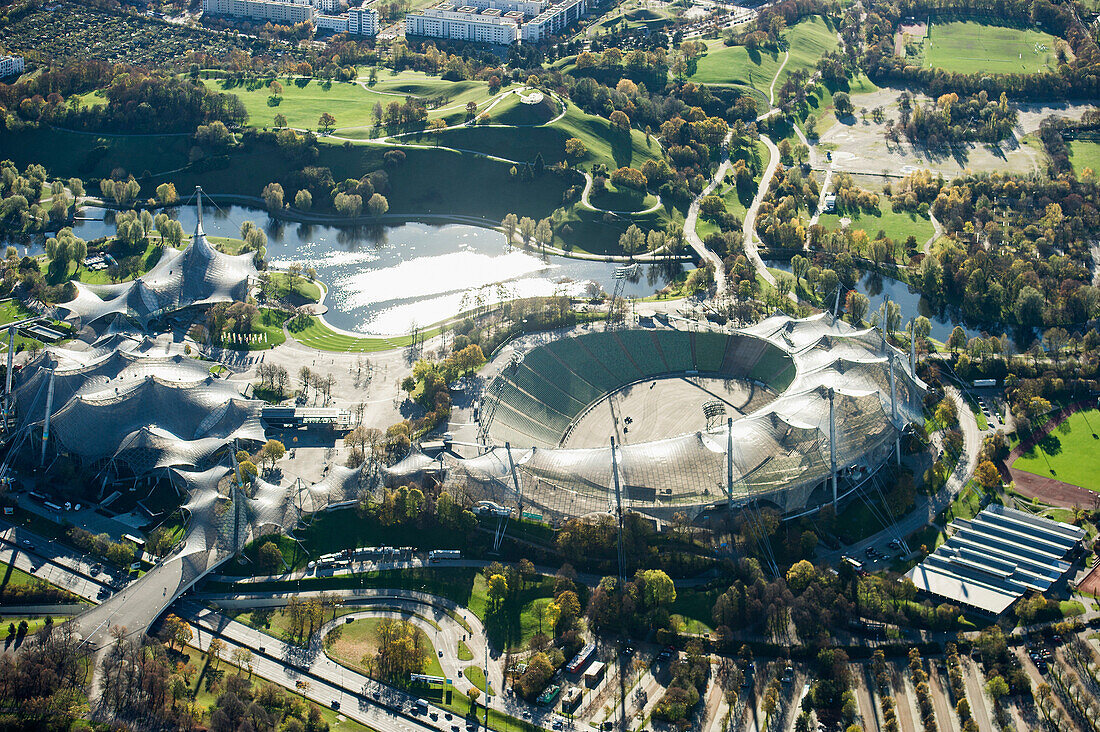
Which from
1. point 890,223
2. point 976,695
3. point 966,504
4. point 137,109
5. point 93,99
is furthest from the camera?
point 93,99

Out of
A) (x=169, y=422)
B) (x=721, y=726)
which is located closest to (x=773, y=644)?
(x=721, y=726)

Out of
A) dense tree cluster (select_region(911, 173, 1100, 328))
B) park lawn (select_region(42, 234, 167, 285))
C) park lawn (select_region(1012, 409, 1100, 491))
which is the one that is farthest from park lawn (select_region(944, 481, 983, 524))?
park lawn (select_region(42, 234, 167, 285))

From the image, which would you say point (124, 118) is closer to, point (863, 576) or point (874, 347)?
point (874, 347)

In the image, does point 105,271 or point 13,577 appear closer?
point 13,577

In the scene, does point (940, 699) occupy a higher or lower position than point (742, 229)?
higher

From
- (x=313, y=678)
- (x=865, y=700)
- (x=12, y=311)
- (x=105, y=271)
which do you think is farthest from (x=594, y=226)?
(x=313, y=678)

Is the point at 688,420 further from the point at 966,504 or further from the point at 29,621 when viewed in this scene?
the point at 29,621

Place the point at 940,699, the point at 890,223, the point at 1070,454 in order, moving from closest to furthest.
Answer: the point at 940,699
the point at 1070,454
the point at 890,223
